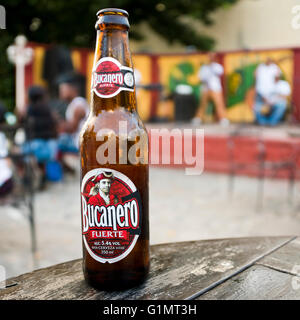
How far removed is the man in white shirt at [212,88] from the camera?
10266 millimetres

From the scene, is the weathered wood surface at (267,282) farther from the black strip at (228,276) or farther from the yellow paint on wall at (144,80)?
the yellow paint on wall at (144,80)

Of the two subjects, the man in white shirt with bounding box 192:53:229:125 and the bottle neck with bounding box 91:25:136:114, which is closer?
the bottle neck with bounding box 91:25:136:114

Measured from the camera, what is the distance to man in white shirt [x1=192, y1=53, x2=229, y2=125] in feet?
33.7

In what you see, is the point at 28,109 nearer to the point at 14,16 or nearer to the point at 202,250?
the point at 202,250

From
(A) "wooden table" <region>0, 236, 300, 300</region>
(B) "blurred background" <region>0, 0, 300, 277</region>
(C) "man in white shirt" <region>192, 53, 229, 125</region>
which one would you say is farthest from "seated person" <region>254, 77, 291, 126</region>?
(A) "wooden table" <region>0, 236, 300, 300</region>

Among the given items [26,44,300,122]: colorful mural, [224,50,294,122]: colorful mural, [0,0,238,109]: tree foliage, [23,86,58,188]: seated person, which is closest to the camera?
[23,86,58,188]: seated person

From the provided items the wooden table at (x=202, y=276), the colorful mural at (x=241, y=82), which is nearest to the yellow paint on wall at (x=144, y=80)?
the colorful mural at (x=241, y=82)

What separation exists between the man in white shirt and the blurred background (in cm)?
4

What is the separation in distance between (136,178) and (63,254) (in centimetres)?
230

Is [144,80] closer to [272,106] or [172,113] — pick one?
[172,113]

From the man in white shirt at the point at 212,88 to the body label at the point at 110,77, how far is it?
954 cm

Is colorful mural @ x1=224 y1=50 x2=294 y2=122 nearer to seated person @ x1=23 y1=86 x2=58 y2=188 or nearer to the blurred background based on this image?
the blurred background

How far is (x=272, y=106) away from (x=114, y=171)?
871cm
